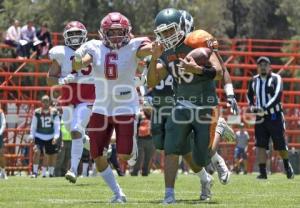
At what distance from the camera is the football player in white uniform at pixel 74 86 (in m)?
11.4

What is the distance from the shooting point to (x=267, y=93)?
48.1 ft

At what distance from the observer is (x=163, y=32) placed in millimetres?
8172

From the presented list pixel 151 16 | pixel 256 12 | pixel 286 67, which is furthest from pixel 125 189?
pixel 256 12

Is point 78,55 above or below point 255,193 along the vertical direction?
above

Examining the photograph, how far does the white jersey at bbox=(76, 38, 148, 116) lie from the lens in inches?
348

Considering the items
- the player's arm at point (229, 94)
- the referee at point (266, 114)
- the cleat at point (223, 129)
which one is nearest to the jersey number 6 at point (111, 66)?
the player's arm at point (229, 94)

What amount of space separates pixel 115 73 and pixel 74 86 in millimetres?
2892

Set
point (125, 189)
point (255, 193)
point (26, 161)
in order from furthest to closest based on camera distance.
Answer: point (26, 161)
point (125, 189)
point (255, 193)

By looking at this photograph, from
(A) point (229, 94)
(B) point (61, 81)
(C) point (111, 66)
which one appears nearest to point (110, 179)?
(C) point (111, 66)

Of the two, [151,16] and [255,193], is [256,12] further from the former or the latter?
[255,193]

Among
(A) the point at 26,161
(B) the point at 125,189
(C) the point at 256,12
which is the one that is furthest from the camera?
(C) the point at 256,12

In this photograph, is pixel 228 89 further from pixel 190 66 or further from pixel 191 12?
pixel 191 12

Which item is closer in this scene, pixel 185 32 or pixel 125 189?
pixel 185 32

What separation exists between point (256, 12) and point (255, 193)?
33.2 m
